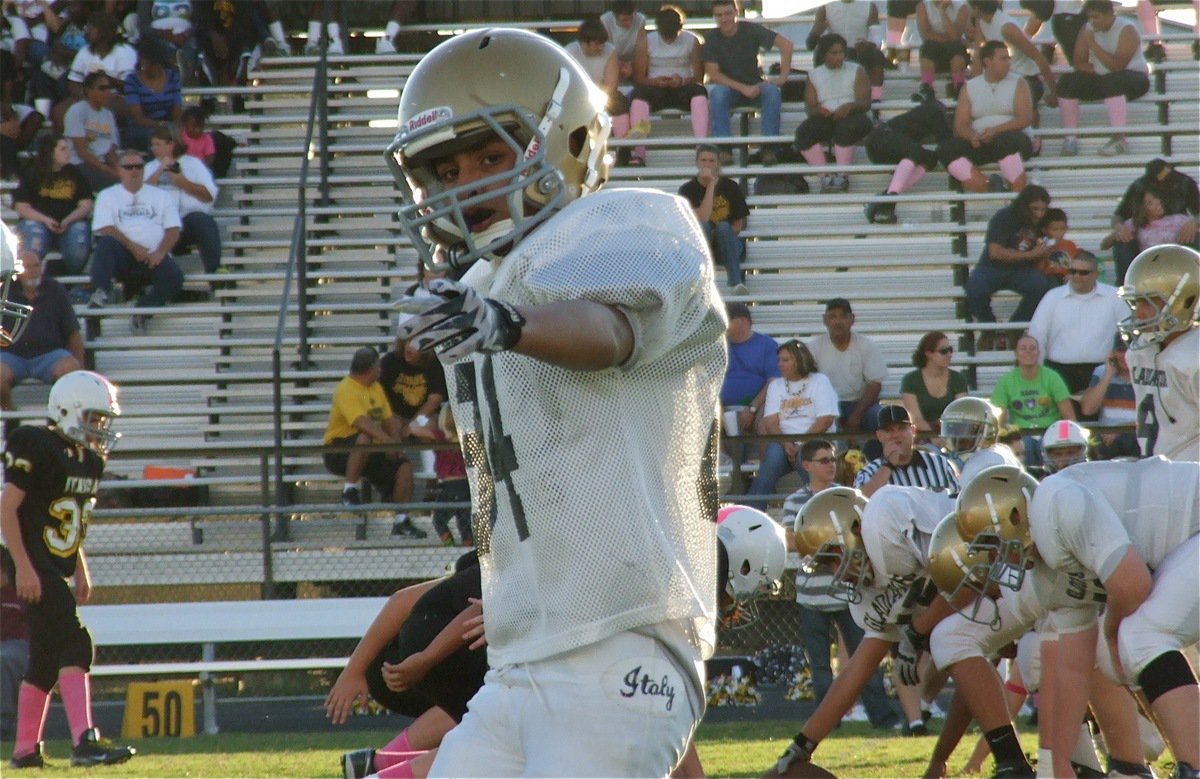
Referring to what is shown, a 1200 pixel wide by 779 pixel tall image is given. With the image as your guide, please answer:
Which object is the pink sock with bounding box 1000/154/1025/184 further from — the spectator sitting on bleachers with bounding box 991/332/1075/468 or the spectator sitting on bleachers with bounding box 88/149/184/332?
the spectator sitting on bleachers with bounding box 88/149/184/332

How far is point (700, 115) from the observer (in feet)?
44.7

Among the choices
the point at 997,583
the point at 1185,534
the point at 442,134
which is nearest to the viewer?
the point at 442,134

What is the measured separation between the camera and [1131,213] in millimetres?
12242

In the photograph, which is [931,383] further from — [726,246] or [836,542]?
[836,542]

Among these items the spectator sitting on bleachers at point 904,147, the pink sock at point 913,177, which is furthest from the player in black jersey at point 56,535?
the pink sock at point 913,177

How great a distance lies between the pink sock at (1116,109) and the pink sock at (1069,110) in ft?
0.85

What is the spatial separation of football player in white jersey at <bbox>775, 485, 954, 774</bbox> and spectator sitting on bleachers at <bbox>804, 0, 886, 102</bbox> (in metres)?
7.40

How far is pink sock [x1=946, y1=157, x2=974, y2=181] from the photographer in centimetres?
1309

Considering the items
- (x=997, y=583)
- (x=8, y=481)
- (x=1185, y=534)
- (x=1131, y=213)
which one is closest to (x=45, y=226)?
(x=8, y=481)

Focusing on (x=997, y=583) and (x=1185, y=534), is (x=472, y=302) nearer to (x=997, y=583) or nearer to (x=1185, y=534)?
(x=1185, y=534)

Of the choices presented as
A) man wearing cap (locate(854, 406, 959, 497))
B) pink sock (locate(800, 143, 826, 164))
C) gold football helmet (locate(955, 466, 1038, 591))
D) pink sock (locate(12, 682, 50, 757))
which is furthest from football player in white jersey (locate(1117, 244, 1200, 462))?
pink sock (locate(800, 143, 826, 164))

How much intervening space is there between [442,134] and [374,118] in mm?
12302

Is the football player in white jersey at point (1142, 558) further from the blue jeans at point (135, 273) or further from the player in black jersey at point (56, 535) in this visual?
the blue jeans at point (135, 273)

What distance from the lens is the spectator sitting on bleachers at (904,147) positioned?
43.4ft
